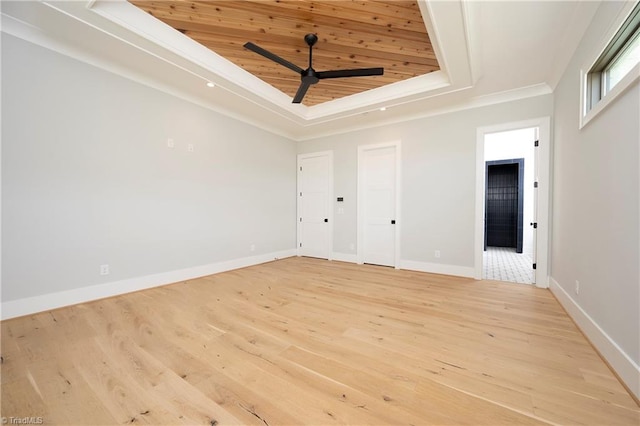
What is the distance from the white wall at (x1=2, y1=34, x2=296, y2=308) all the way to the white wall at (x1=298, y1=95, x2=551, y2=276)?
→ 311cm

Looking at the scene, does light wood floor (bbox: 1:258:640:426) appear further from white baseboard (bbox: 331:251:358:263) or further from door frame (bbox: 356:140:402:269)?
white baseboard (bbox: 331:251:358:263)

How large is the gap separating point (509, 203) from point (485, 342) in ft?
21.3

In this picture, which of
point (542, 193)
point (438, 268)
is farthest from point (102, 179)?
point (542, 193)

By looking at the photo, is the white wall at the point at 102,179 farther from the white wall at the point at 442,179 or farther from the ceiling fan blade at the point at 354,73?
the white wall at the point at 442,179

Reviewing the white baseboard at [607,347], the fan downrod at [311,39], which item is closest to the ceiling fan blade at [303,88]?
the fan downrod at [311,39]

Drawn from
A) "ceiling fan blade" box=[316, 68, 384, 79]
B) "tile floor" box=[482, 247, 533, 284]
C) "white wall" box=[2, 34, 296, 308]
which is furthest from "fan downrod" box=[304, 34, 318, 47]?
"tile floor" box=[482, 247, 533, 284]

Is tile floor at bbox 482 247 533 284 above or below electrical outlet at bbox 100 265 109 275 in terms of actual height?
below

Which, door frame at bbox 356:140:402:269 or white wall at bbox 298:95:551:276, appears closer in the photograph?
white wall at bbox 298:95:551:276

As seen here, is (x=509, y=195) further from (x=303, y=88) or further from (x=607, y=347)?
(x=303, y=88)

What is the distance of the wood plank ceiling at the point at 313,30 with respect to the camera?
2350 mm

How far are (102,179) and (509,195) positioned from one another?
8.99 metres

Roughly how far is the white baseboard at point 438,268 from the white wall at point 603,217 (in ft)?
3.60

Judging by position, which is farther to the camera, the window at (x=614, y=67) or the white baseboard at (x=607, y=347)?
the window at (x=614, y=67)

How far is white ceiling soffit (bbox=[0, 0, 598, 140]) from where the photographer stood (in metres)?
2.19
